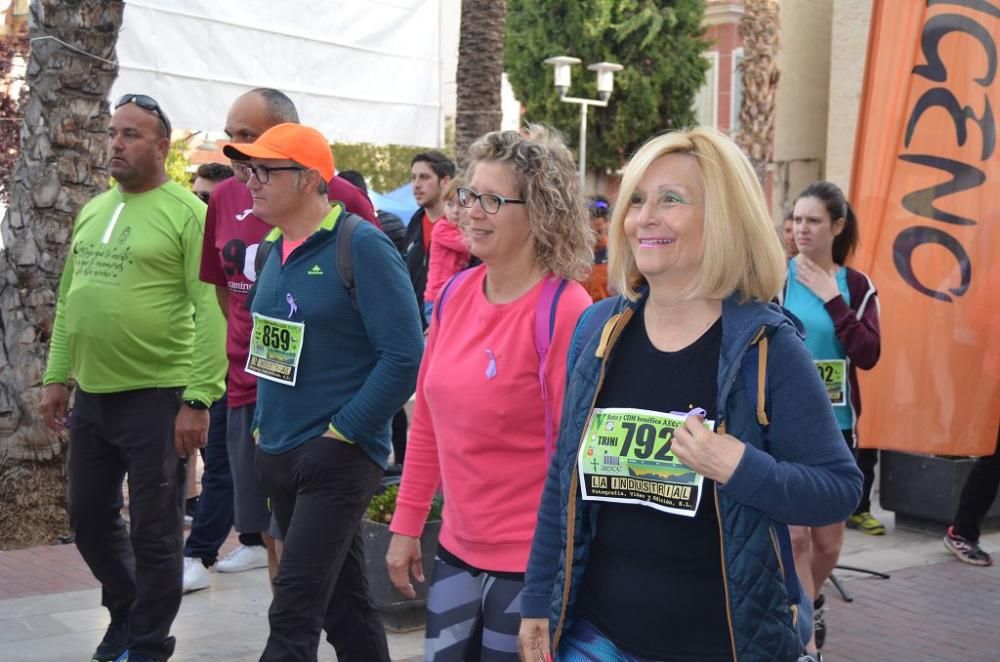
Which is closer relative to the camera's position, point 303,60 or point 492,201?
point 492,201

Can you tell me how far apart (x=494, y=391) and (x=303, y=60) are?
267 inches

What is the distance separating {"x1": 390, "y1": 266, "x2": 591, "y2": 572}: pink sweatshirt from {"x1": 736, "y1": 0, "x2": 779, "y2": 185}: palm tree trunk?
728 inches

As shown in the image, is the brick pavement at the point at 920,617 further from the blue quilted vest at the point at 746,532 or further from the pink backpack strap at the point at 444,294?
the blue quilted vest at the point at 746,532

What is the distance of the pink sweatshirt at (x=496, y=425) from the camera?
347 centimetres

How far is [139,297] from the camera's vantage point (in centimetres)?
504

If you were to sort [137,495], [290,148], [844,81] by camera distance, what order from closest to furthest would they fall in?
[290,148], [137,495], [844,81]

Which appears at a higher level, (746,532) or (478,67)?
(478,67)

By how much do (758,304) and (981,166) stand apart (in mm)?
5989

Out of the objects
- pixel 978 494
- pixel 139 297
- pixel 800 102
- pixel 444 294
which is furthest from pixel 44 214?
pixel 800 102

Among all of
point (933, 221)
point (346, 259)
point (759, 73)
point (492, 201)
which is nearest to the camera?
point (492, 201)

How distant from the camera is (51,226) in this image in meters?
7.82

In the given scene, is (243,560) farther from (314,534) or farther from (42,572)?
(314,534)

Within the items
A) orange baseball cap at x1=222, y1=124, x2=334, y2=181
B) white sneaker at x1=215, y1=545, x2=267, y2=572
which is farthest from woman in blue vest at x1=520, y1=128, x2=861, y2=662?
white sneaker at x1=215, y1=545, x2=267, y2=572

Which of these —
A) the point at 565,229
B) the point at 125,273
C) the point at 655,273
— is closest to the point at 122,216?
the point at 125,273
